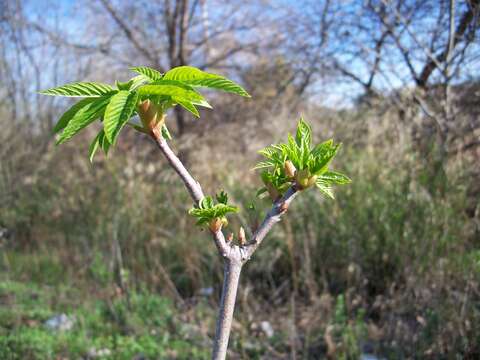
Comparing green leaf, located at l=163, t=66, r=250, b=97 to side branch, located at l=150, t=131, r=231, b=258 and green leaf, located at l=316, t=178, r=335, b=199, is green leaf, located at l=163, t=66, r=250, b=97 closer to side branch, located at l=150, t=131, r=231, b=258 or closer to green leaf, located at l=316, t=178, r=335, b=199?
side branch, located at l=150, t=131, r=231, b=258

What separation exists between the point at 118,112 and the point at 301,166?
0.28 metres

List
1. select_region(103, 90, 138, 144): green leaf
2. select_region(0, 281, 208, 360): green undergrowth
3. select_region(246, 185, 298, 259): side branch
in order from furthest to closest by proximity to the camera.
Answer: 1. select_region(0, 281, 208, 360): green undergrowth
2. select_region(246, 185, 298, 259): side branch
3. select_region(103, 90, 138, 144): green leaf

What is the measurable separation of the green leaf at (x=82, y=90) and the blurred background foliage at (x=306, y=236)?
0.83 m

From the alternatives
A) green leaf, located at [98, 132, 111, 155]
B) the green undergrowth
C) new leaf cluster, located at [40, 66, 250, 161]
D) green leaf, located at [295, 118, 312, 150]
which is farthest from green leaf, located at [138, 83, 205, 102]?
the green undergrowth

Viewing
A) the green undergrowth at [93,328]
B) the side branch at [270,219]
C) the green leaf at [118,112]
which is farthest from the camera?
the green undergrowth at [93,328]

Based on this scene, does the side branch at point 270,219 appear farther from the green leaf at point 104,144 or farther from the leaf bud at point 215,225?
the green leaf at point 104,144

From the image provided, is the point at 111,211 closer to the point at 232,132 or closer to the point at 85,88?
the point at 232,132

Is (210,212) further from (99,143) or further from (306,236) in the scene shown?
(306,236)

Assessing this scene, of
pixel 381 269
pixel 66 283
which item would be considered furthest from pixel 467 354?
pixel 66 283

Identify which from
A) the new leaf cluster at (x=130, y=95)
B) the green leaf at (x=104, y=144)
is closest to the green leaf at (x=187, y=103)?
the new leaf cluster at (x=130, y=95)

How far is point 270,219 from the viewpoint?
0.66 meters

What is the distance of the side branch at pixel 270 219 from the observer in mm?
655

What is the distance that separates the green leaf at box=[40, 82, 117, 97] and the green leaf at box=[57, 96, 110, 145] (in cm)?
1

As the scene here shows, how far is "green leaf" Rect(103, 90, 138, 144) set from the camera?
548 millimetres
